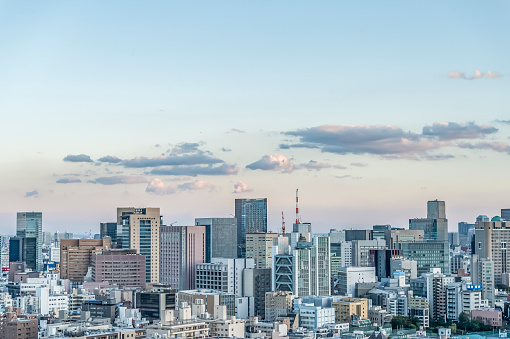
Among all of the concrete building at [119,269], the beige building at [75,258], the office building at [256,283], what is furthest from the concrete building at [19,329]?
the beige building at [75,258]

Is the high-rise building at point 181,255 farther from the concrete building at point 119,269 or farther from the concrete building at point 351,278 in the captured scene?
the concrete building at point 351,278

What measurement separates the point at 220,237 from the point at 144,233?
383 cm

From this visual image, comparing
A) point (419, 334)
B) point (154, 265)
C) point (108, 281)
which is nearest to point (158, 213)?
point (154, 265)

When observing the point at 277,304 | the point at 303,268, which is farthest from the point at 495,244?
the point at 277,304

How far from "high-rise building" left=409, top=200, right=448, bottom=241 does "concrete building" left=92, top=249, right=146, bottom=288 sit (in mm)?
25106

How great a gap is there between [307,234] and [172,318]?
14.6 meters

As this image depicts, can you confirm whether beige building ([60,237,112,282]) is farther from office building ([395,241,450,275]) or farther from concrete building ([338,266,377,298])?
office building ([395,241,450,275])

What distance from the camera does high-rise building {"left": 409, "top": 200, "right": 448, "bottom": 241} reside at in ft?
206

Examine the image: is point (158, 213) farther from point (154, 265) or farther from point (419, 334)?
point (419, 334)

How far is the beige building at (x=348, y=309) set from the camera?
3323 cm

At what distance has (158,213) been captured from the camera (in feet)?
160

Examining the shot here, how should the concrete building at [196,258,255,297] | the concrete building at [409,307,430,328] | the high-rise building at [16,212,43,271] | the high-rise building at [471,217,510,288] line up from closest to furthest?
1. the concrete building at [409,307,430,328]
2. the concrete building at [196,258,255,297]
3. the high-rise building at [471,217,510,288]
4. the high-rise building at [16,212,43,271]

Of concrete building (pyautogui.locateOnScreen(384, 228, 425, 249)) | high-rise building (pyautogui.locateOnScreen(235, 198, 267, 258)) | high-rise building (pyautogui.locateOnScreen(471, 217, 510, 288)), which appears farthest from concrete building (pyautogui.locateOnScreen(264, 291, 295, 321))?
concrete building (pyautogui.locateOnScreen(384, 228, 425, 249))

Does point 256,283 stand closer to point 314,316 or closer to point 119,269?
point 314,316
